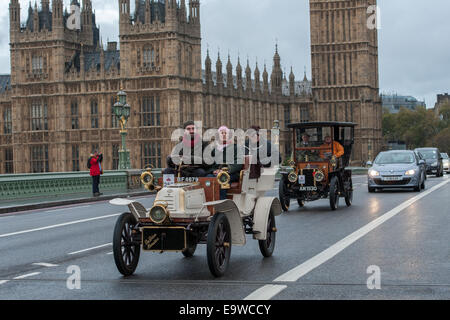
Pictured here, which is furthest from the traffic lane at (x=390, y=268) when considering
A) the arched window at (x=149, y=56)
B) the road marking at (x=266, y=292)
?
the arched window at (x=149, y=56)

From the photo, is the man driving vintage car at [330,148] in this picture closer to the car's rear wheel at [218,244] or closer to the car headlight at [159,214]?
the car's rear wheel at [218,244]

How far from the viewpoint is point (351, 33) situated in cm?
8819

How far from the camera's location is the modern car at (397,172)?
24547mm

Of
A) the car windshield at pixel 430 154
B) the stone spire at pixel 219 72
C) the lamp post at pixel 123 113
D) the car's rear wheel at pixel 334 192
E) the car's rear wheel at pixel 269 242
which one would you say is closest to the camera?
the car's rear wheel at pixel 269 242

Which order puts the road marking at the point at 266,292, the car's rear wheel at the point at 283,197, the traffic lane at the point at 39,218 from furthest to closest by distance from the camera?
the car's rear wheel at the point at 283,197 → the traffic lane at the point at 39,218 → the road marking at the point at 266,292

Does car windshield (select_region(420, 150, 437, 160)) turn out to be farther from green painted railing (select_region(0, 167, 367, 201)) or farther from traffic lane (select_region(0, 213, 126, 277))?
traffic lane (select_region(0, 213, 126, 277))

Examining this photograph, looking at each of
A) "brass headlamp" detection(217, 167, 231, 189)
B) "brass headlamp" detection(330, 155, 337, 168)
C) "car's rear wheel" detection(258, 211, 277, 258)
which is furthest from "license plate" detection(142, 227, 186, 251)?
"brass headlamp" detection(330, 155, 337, 168)

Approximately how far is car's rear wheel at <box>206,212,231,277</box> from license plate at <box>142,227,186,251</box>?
1.11 ft

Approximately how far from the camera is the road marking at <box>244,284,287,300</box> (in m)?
7.34

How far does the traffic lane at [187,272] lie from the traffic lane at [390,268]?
57 centimetres

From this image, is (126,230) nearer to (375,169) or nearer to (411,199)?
(411,199)
